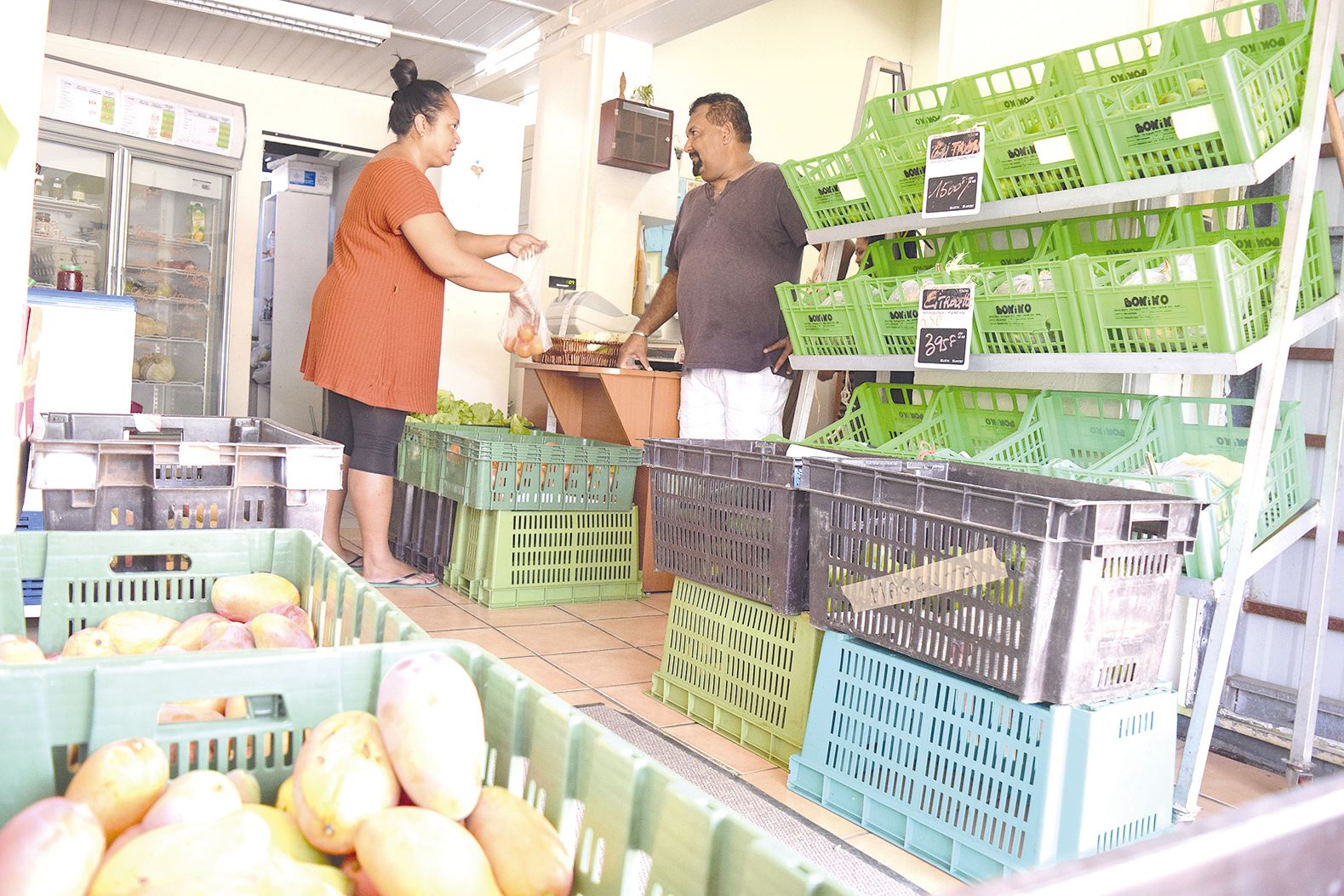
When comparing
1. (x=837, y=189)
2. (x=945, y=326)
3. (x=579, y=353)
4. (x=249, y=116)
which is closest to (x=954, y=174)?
(x=945, y=326)

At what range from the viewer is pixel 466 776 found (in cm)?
79

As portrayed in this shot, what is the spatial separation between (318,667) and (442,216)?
11.0ft

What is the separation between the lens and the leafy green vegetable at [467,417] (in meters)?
5.05

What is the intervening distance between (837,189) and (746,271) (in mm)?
826

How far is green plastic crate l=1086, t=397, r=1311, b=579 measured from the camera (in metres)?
2.26

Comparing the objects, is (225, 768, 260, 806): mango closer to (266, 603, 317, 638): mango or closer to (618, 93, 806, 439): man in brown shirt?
(266, 603, 317, 638): mango

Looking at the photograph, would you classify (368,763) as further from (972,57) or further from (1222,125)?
(972,57)

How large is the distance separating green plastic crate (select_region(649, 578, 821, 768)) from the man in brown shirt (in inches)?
44.8

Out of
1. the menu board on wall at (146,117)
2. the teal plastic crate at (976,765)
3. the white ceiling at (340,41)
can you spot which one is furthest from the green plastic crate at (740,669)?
the menu board on wall at (146,117)

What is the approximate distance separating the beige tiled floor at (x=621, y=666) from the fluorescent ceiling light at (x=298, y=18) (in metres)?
4.15

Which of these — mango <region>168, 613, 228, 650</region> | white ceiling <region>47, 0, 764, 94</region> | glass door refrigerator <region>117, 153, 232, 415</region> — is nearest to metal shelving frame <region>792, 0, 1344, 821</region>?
mango <region>168, 613, 228, 650</region>

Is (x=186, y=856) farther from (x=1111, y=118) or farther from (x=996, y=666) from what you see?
(x=1111, y=118)

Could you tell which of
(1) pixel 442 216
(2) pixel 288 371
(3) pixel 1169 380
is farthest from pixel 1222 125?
(2) pixel 288 371

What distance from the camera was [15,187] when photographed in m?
1.34
